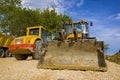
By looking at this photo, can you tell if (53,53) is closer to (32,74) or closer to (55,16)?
(32,74)

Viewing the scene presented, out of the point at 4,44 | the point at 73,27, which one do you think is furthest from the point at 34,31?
the point at 4,44

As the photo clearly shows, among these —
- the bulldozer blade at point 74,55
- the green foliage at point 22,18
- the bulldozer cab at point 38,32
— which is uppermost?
the green foliage at point 22,18

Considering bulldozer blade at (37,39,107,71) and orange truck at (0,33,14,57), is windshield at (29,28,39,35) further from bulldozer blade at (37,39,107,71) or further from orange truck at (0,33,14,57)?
orange truck at (0,33,14,57)

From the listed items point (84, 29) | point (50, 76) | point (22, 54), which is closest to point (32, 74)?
point (50, 76)

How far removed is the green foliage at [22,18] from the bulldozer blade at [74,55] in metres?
22.9

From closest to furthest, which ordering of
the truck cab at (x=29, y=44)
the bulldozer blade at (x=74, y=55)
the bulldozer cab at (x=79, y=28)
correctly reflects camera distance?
the bulldozer blade at (x=74, y=55), the bulldozer cab at (x=79, y=28), the truck cab at (x=29, y=44)

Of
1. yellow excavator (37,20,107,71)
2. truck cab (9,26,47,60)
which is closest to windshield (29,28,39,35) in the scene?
truck cab (9,26,47,60)

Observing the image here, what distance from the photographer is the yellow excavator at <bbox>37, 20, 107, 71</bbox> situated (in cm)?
892

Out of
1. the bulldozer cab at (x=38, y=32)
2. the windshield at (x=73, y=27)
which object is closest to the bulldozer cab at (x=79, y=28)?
the windshield at (x=73, y=27)

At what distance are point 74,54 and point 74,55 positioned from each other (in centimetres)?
4

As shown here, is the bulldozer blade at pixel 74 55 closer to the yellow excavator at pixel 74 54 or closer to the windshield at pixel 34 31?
the yellow excavator at pixel 74 54

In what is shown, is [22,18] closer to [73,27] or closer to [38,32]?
[38,32]

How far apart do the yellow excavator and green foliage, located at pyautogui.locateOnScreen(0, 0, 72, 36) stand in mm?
22902

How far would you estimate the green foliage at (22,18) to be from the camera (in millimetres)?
32719
